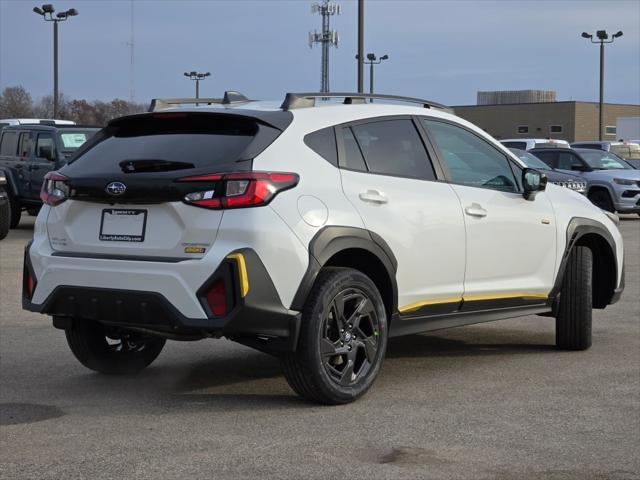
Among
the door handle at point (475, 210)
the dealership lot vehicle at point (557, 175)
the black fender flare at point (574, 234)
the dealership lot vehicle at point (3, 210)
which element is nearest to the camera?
the door handle at point (475, 210)

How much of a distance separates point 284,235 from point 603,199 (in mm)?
20980

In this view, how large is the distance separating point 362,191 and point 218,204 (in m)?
1.00

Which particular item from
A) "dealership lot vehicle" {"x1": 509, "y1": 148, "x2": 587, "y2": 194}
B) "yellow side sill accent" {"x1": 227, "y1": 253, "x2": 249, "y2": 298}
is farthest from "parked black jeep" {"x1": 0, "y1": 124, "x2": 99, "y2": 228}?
"yellow side sill accent" {"x1": 227, "y1": 253, "x2": 249, "y2": 298}

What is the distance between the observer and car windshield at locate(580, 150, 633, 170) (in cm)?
2631

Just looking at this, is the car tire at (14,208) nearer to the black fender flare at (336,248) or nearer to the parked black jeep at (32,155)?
the parked black jeep at (32,155)

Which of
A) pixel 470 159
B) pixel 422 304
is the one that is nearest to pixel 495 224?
pixel 470 159

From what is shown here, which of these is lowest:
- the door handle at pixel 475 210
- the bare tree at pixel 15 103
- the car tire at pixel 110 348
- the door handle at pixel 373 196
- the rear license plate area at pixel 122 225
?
the car tire at pixel 110 348

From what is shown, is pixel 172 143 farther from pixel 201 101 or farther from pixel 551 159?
pixel 551 159

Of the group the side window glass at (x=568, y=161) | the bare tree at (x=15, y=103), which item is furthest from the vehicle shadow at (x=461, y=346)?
the bare tree at (x=15, y=103)

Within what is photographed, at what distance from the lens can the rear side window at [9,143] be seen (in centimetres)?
2061

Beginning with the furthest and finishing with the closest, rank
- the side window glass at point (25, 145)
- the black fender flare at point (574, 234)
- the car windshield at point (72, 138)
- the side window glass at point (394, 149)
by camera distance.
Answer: the side window glass at point (25, 145)
the car windshield at point (72, 138)
the black fender flare at point (574, 234)
the side window glass at point (394, 149)

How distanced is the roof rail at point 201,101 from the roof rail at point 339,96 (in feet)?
1.91

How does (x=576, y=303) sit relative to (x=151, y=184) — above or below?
below

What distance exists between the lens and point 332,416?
6.01m
